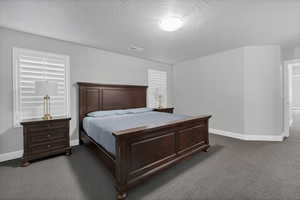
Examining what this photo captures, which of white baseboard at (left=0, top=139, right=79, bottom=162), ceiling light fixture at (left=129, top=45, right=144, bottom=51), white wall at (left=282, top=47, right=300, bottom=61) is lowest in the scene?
white baseboard at (left=0, top=139, right=79, bottom=162)

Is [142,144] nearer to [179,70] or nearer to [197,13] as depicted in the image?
[197,13]

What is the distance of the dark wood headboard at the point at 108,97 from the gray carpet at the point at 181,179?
3.86 ft

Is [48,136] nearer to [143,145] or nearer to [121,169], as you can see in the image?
[121,169]

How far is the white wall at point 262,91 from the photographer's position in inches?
137

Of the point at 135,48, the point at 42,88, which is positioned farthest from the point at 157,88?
the point at 42,88

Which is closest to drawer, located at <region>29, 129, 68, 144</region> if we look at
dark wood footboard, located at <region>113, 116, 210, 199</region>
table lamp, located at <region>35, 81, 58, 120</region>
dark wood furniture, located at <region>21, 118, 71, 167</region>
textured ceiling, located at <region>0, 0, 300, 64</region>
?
dark wood furniture, located at <region>21, 118, 71, 167</region>

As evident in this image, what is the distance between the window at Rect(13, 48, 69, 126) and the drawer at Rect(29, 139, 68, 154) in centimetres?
65

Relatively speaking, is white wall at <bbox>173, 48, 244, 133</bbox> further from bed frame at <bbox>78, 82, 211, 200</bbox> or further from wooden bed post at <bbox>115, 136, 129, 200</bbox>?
wooden bed post at <bbox>115, 136, 129, 200</bbox>

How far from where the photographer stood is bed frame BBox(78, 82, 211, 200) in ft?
5.25

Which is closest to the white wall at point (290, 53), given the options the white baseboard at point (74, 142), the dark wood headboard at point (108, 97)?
the dark wood headboard at point (108, 97)

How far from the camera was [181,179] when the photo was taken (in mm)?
1924

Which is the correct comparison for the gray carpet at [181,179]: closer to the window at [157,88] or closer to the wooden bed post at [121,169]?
the wooden bed post at [121,169]

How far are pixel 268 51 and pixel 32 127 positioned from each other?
5563 millimetres

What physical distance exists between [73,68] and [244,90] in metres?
4.44
